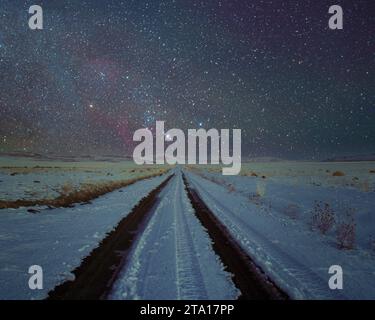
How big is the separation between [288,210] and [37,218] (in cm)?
1147

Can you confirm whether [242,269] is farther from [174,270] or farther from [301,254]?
[301,254]

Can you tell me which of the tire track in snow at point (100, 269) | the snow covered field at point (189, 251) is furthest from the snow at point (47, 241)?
the tire track in snow at point (100, 269)

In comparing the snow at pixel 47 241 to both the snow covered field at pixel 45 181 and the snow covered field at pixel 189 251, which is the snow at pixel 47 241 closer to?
the snow covered field at pixel 189 251

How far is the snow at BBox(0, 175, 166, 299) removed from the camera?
5199 millimetres

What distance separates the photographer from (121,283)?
4801mm

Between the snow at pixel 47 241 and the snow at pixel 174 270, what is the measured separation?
4.28 ft

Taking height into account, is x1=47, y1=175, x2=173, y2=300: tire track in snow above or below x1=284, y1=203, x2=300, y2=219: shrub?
above

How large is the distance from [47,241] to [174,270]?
14.8 ft

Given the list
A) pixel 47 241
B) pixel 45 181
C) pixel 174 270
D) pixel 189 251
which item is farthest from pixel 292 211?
pixel 45 181

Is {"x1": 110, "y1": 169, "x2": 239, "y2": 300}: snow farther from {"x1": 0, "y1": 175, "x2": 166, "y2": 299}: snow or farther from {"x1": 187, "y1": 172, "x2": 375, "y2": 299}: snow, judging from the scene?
{"x1": 0, "y1": 175, "x2": 166, "y2": 299}: snow

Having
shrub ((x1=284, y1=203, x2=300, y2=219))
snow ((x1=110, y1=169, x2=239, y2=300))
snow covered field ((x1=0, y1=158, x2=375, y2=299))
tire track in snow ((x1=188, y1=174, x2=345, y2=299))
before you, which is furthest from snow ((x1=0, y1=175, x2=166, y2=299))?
shrub ((x1=284, y1=203, x2=300, y2=219))

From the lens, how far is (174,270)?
5535 mm

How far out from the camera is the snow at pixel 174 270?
178 inches

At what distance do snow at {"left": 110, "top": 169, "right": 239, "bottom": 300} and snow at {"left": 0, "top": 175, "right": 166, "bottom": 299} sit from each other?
1305mm
